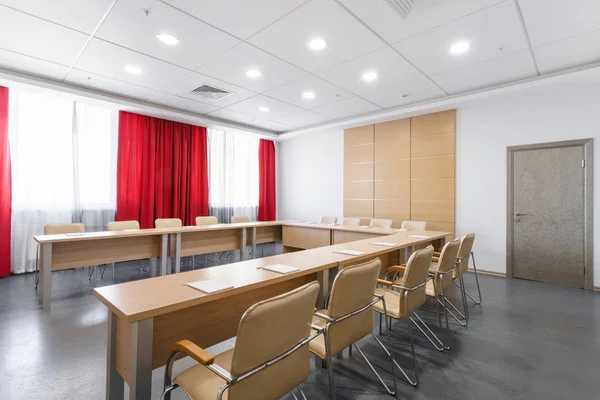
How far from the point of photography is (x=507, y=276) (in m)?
4.82

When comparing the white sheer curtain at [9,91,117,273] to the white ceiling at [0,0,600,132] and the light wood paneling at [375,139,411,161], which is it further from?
the light wood paneling at [375,139,411,161]

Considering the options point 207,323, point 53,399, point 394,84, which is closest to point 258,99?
point 394,84

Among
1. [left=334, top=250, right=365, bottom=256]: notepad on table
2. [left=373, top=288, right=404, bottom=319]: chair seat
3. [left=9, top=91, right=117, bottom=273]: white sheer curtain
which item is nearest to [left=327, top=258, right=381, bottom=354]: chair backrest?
[left=373, top=288, right=404, bottom=319]: chair seat

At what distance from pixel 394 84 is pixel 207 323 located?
4.24 meters

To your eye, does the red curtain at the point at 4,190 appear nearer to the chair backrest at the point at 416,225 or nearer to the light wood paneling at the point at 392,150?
the chair backrest at the point at 416,225

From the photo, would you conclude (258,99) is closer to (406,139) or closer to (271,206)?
(406,139)

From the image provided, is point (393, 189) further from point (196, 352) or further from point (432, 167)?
point (196, 352)

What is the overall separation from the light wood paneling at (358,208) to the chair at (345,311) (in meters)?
4.84

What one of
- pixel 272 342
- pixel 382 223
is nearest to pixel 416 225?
pixel 382 223

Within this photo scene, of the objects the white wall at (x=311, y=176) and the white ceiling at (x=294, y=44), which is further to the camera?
the white wall at (x=311, y=176)

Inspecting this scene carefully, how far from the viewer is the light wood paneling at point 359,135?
259 inches

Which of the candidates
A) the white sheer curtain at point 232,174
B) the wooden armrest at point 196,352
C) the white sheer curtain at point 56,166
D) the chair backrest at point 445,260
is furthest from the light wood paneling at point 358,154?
the wooden armrest at point 196,352

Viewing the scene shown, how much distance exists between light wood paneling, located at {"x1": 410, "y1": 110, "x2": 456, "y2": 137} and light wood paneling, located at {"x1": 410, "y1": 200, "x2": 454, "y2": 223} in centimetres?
131

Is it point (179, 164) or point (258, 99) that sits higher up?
point (258, 99)
